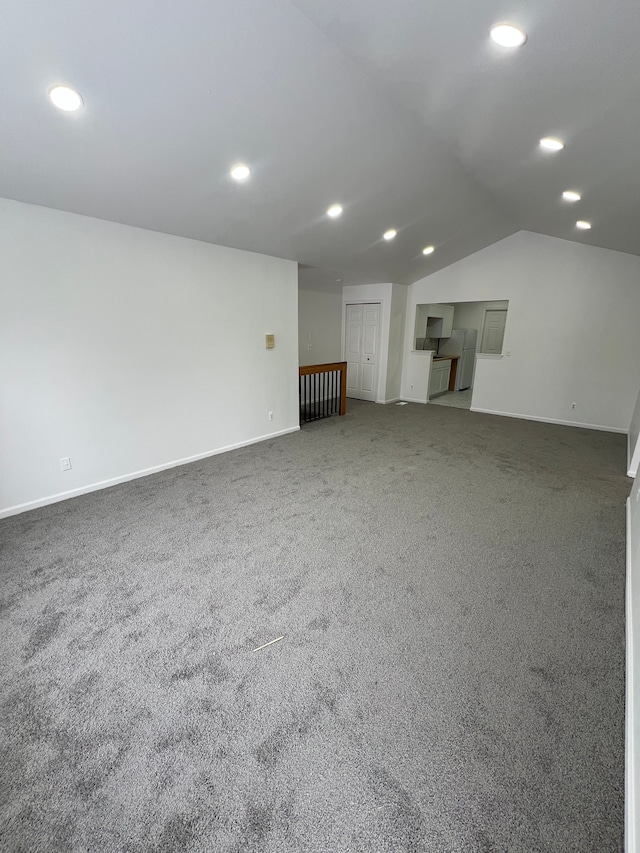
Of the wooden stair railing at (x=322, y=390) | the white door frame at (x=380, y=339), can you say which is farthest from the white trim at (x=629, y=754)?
the white door frame at (x=380, y=339)

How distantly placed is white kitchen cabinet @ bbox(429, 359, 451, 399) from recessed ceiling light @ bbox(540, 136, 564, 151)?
510 cm

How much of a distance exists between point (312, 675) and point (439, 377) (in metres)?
7.50

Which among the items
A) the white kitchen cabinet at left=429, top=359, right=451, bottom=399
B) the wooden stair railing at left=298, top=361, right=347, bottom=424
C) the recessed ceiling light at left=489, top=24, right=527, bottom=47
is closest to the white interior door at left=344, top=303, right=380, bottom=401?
the wooden stair railing at left=298, top=361, right=347, bottom=424

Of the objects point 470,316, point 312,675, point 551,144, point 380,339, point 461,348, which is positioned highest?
point 551,144

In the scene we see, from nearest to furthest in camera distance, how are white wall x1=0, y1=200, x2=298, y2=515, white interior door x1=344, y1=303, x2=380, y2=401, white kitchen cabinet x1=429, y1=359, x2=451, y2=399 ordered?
white wall x1=0, y1=200, x2=298, y2=515 < white interior door x1=344, y1=303, x2=380, y2=401 < white kitchen cabinet x1=429, y1=359, x2=451, y2=399

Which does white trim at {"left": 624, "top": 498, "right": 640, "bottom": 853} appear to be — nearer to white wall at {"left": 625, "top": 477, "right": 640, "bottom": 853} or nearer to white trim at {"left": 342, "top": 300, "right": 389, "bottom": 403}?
white wall at {"left": 625, "top": 477, "right": 640, "bottom": 853}

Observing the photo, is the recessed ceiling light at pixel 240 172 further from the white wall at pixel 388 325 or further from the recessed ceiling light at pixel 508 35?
the white wall at pixel 388 325

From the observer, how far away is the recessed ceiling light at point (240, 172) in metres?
2.79

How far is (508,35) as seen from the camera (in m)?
1.66

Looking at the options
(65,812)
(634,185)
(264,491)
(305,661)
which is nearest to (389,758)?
(305,661)

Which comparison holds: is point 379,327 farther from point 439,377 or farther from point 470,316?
point 470,316

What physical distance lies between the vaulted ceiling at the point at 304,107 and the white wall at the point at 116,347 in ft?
0.97

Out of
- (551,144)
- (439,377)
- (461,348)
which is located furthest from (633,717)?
(461,348)

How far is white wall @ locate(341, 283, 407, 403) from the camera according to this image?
23.1 feet
